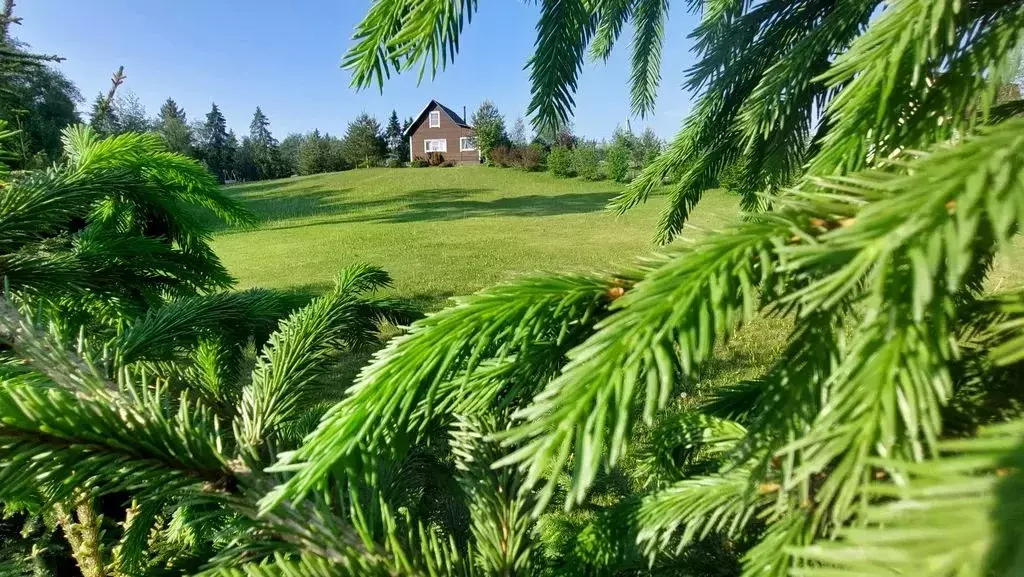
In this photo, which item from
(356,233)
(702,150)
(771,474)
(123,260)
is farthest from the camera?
(356,233)

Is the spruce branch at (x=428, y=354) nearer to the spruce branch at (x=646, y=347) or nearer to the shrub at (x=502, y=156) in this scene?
the spruce branch at (x=646, y=347)

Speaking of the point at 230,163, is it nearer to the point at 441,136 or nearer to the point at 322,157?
the point at 322,157

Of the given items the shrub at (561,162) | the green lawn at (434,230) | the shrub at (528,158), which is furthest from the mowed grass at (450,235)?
the shrub at (528,158)

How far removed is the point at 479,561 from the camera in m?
0.64

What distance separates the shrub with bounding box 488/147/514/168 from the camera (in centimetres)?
2605

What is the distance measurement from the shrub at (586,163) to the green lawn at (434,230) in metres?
0.71

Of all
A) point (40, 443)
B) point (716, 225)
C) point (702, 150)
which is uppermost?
point (702, 150)

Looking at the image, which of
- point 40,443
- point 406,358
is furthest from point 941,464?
point 40,443

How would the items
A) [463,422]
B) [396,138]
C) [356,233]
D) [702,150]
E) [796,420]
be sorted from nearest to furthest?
1. [796,420]
2. [463,422]
3. [702,150]
4. [356,233]
5. [396,138]

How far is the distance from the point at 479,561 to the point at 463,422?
0.18 metres

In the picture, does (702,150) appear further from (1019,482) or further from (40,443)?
(40,443)

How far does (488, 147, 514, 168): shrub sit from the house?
3891 mm

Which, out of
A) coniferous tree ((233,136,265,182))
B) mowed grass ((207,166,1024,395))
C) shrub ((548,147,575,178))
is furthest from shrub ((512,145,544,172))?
coniferous tree ((233,136,265,182))

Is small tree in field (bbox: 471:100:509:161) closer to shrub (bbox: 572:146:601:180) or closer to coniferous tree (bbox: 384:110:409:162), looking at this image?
shrub (bbox: 572:146:601:180)
